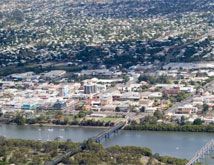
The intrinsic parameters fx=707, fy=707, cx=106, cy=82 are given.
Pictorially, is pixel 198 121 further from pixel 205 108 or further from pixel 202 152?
pixel 202 152

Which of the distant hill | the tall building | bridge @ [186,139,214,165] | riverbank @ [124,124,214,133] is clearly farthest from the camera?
the distant hill

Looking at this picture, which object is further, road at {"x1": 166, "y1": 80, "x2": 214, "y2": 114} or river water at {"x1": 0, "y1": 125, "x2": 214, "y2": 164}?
road at {"x1": 166, "y1": 80, "x2": 214, "y2": 114}

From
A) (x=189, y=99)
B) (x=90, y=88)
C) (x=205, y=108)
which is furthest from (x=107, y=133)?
(x=90, y=88)

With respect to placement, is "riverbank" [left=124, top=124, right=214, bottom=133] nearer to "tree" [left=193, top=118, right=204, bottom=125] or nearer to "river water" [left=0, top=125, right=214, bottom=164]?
"river water" [left=0, top=125, right=214, bottom=164]

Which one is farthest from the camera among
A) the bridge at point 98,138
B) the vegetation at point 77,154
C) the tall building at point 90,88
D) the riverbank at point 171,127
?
the tall building at point 90,88

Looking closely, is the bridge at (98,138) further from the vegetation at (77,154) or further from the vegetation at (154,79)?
the vegetation at (154,79)

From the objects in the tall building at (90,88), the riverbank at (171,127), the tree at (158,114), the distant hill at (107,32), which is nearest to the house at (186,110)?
the tree at (158,114)

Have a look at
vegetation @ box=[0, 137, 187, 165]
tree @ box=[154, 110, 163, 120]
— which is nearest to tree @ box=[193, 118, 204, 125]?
tree @ box=[154, 110, 163, 120]
